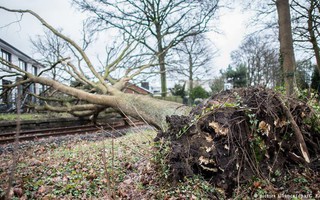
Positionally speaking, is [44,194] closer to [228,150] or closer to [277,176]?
[228,150]

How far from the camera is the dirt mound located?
2.90 metres

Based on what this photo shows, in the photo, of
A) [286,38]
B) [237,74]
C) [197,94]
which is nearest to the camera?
[286,38]

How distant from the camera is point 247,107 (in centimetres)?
312

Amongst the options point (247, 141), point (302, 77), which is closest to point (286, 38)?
point (302, 77)

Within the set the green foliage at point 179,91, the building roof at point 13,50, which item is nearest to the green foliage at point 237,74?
the green foliage at point 179,91

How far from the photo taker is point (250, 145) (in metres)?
3.03

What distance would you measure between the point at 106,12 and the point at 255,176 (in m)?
15.5

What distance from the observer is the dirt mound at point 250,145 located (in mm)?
2898

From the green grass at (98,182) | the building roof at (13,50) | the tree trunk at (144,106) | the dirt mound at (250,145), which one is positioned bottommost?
the green grass at (98,182)

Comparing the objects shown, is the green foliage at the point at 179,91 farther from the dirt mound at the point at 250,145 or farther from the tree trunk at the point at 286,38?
the dirt mound at the point at 250,145

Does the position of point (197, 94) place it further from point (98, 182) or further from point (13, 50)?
point (98, 182)

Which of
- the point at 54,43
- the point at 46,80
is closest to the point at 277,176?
the point at 46,80

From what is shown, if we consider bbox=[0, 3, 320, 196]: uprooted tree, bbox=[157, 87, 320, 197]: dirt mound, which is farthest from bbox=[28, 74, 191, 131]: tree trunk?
bbox=[157, 87, 320, 197]: dirt mound

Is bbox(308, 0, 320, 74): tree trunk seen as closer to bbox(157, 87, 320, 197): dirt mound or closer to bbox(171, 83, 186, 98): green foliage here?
bbox(157, 87, 320, 197): dirt mound
